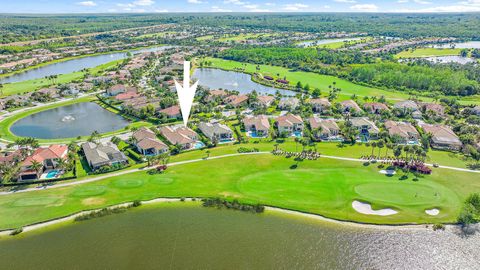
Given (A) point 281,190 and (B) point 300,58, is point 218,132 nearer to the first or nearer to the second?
(A) point 281,190

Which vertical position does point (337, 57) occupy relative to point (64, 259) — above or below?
above

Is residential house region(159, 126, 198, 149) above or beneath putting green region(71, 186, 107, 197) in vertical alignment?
above

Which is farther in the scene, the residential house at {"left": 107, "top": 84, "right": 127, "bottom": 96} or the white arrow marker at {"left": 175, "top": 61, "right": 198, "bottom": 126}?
the residential house at {"left": 107, "top": 84, "right": 127, "bottom": 96}

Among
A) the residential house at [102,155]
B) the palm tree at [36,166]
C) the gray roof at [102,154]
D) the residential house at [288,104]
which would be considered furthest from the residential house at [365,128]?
the palm tree at [36,166]

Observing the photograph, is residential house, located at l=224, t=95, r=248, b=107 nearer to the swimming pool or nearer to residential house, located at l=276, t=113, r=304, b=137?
residential house, located at l=276, t=113, r=304, b=137

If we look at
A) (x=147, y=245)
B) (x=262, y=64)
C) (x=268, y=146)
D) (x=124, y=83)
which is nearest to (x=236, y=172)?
(x=268, y=146)

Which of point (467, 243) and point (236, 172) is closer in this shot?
point (467, 243)

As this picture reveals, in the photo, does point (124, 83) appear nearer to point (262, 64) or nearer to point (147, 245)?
point (262, 64)

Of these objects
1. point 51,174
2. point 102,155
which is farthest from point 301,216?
point 51,174

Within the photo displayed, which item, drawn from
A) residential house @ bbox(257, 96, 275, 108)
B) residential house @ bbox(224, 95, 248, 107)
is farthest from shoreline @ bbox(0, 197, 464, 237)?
residential house @ bbox(257, 96, 275, 108)
